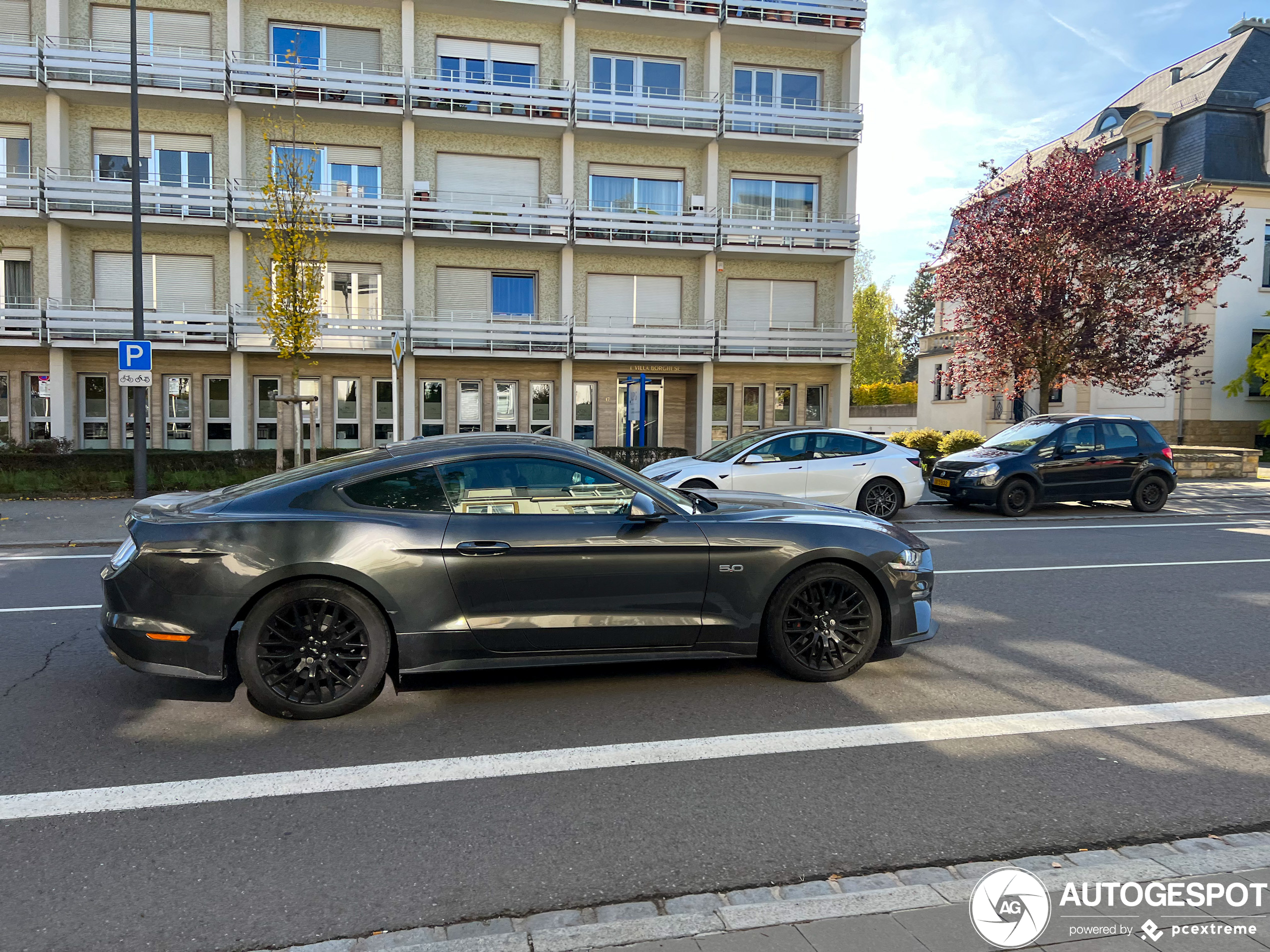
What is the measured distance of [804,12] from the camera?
2455cm

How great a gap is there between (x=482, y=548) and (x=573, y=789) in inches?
55.2

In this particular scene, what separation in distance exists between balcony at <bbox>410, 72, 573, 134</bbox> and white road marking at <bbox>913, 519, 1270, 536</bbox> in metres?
16.7

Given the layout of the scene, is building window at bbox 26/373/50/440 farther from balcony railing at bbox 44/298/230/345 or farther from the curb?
the curb

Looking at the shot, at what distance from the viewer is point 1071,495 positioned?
1426 cm

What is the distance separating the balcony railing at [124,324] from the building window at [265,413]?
1949 millimetres

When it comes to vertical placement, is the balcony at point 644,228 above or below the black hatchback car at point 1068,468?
above

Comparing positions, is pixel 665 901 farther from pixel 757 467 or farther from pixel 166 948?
pixel 757 467

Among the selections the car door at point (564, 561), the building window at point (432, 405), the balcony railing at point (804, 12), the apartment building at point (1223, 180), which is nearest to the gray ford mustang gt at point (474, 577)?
the car door at point (564, 561)

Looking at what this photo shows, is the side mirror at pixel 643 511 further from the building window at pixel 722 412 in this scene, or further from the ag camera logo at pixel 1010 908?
the building window at pixel 722 412

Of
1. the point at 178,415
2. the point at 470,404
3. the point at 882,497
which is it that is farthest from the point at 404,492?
the point at 178,415

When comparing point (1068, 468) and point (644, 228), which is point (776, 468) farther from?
point (644, 228)

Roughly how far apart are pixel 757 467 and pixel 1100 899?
9.60 meters

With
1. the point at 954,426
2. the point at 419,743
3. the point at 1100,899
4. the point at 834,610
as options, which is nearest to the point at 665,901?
the point at 1100,899

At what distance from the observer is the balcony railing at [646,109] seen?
77.6 feet
